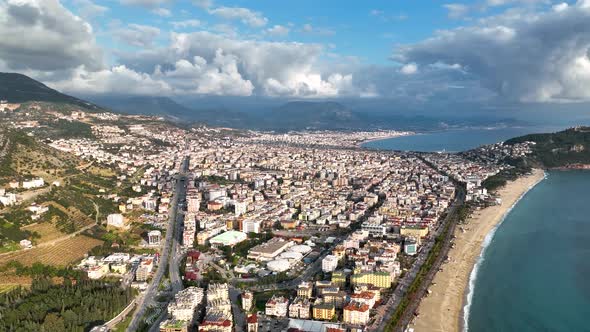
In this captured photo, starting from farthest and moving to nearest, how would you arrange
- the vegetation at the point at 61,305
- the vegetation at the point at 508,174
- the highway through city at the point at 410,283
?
the vegetation at the point at 508,174, the highway through city at the point at 410,283, the vegetation at the point at 61,305

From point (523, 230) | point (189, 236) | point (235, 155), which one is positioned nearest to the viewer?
point (189, 236)

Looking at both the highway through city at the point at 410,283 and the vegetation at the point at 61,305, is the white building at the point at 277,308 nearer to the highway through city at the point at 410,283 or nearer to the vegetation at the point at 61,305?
the highway through city at the point at 410,283

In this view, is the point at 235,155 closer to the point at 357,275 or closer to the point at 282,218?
the point at 282,218

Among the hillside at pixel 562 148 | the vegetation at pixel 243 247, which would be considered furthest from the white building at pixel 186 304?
the hillside at pixel 562 148

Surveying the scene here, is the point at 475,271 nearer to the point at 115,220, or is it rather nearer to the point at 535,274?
the point at 535,274

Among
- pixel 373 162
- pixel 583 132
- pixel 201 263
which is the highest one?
pixel 583 132

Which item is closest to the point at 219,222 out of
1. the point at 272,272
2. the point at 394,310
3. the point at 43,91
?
the point at 272,272
